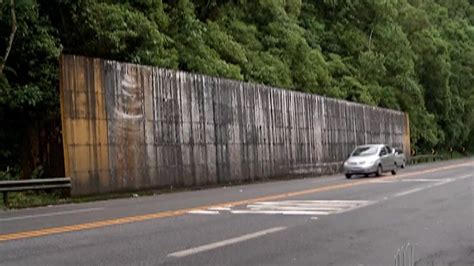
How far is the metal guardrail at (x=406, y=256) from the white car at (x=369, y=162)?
20.1m

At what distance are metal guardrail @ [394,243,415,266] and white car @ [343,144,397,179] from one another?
791 inches

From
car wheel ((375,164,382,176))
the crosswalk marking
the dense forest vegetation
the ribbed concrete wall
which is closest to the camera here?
the crosswalk marking

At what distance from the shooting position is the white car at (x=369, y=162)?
29.5 meters

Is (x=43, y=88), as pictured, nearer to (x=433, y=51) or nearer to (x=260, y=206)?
(x=260, y=206)

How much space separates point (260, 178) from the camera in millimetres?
30000

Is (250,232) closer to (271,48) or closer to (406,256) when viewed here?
Result: (406,256)

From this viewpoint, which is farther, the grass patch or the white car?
the white car

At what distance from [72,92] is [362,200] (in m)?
9.67

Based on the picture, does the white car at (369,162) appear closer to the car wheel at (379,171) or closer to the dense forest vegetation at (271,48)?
the car wheel at (379,171)

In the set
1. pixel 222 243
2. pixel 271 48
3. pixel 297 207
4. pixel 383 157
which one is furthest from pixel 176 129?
pixel 271 48

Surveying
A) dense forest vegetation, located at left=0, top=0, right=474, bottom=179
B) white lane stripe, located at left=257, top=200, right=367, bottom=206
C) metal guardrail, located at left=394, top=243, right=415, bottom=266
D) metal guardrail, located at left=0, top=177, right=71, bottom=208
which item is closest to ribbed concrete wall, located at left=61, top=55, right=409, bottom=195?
metal guardrail, located at left=0, top=177, right=71, bottom=208

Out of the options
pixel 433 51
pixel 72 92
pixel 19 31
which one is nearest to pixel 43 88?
pixel 19 31

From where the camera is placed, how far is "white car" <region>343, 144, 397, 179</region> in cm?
2953

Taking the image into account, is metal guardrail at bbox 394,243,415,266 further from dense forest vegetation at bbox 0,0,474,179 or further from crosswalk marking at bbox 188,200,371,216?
dense forest vegetation at bbox 0,0,474,179
